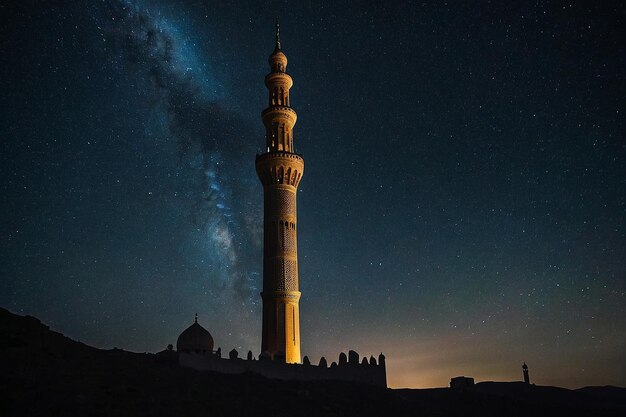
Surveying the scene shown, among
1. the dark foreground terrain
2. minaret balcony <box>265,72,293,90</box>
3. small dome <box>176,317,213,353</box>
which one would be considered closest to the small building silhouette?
the dark foreground terrain

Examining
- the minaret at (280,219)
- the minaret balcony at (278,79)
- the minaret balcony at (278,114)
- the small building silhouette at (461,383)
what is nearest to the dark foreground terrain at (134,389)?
the minaret at (280,219)

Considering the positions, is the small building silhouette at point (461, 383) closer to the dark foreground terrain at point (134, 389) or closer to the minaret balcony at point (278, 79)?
the dark foreground terrain at point (134, 389)

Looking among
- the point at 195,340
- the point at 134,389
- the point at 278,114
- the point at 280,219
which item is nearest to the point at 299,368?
the point at 195,340

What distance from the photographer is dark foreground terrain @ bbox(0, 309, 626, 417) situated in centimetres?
2867

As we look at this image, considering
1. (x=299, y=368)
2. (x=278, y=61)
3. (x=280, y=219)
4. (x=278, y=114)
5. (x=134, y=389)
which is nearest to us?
(x=134, y=389)

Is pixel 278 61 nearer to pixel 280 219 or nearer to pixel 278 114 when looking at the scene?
pixel 278 114

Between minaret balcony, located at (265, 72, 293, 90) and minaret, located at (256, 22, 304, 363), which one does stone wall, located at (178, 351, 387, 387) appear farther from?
minaret balcony, located at (265, 72, 293, 90)

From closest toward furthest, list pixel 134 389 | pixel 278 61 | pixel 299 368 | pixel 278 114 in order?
pixel 134 389
pixel 299 368
pixel 278 114
pixel 278 61

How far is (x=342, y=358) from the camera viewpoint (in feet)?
147

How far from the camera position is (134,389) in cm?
3123

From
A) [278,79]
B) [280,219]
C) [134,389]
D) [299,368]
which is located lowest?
[134,389]

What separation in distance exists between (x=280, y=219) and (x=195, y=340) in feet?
40.6

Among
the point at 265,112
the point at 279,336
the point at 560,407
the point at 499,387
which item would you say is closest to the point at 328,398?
the point at 279,336

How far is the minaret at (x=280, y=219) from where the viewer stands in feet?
154
